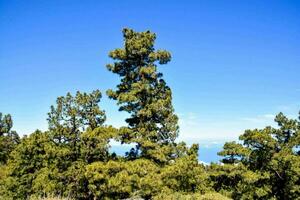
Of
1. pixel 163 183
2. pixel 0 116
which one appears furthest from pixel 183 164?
pixel 0 116

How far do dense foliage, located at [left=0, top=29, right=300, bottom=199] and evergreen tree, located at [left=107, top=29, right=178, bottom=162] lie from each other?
7 centimetres

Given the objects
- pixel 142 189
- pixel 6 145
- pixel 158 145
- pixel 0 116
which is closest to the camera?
pixel 142 189

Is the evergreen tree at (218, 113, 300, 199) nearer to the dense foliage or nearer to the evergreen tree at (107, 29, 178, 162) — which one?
the dense foliage

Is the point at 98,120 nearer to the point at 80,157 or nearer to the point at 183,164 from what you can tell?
the point at 80,157

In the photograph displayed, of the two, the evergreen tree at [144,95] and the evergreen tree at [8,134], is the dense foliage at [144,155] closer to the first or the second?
the evergreen tree at [144,95]

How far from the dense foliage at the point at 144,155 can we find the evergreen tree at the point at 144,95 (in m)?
0.07

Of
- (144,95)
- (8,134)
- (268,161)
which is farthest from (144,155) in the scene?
(8,134)

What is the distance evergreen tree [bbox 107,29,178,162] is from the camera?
2775cm

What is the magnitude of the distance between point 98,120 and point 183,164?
8.59 metres

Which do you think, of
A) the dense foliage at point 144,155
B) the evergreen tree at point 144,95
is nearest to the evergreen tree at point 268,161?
the dense foliage at point 144,155

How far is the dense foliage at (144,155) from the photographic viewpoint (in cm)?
2605

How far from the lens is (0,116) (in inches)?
2953

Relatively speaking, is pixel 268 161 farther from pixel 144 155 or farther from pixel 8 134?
pixel 8 134

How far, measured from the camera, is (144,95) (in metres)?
28.5
